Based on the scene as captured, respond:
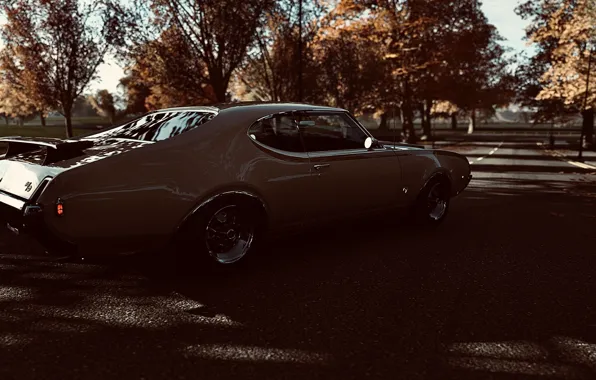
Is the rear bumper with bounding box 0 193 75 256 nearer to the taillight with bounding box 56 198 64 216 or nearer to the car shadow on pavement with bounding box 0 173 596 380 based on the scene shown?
the taillight with bounding box 56 198 64 216

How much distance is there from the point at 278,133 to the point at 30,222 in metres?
2.10

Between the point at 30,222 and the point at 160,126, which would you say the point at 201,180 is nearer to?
the point at 160,126

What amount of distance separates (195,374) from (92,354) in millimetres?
635

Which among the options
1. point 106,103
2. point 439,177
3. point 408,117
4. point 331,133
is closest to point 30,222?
point 331,133

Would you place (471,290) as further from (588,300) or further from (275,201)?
(275,201)

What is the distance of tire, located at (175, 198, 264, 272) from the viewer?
397 centimetres

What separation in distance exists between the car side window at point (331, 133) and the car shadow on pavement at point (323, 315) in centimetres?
103

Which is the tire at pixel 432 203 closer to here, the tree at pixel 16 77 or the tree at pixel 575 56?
the tree at pixel 575 56

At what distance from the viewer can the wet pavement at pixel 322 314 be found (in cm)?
270

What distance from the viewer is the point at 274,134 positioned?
4.53 metres

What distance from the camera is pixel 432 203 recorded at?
20.6 ft

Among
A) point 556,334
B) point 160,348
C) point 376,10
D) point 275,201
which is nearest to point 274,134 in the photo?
point 275,201

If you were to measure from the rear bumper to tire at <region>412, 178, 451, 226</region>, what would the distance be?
12.6 feet

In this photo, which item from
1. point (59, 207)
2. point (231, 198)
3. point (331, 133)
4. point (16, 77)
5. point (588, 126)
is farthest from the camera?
point (588, 126)
